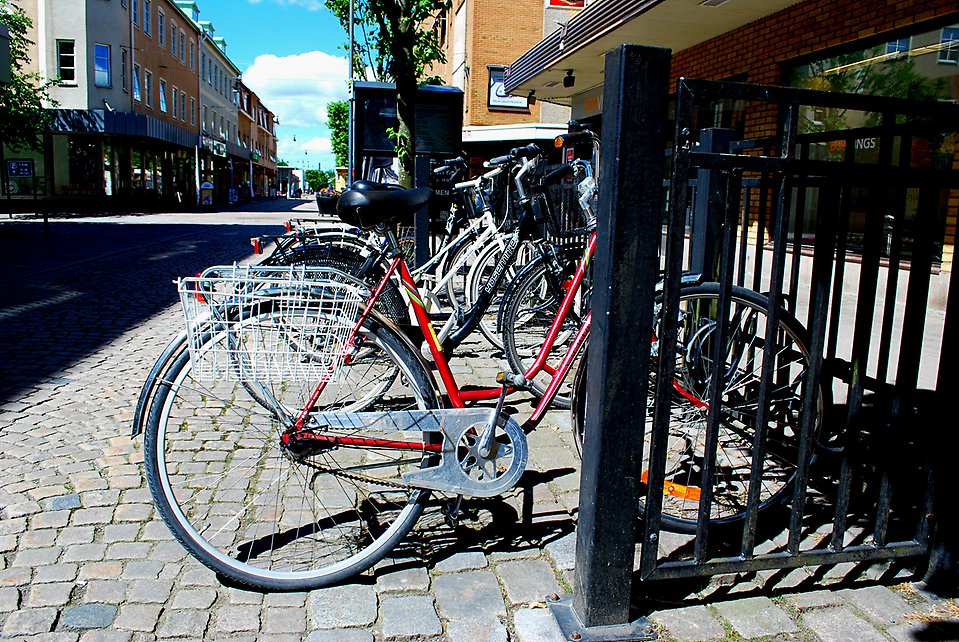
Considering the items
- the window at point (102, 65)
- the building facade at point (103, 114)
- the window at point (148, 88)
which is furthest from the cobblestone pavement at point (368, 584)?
the window at point (148, 88)

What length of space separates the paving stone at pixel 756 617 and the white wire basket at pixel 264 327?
5.12ft

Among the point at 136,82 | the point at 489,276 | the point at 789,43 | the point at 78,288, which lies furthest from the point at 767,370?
the point at 136,82

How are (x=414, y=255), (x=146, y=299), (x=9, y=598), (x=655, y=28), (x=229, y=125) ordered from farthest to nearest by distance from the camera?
(x=229, y=125), (x=655, y=28), (x=146, y=299), (x=414, y=255), (x=9, y=598)

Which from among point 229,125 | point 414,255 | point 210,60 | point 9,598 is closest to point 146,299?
point 414,255

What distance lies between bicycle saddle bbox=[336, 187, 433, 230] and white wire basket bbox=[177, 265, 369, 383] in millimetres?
848

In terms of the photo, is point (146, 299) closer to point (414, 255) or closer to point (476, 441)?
point (414, 255)

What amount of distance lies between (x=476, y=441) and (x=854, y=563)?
154cm

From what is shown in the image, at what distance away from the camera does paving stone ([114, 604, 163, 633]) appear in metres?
2.42

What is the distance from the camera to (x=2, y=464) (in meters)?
3.74

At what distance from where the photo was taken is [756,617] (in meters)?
2.57

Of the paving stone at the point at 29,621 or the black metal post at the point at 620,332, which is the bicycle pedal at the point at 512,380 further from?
the paving stone at the point at 29,621

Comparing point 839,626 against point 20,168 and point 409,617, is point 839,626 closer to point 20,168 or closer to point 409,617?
point 409,617

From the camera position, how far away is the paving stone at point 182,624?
2.39 m

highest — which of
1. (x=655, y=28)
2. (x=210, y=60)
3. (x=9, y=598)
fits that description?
(x=210, y=60)
